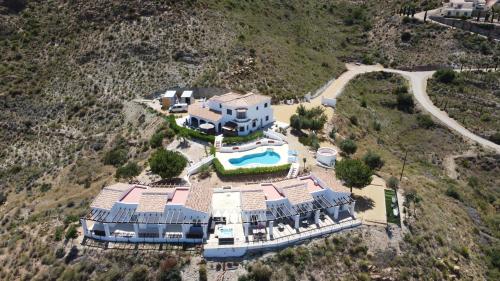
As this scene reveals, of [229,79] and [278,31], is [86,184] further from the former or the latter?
[278,31]

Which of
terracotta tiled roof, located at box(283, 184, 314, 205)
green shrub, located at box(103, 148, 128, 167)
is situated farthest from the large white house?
terracotta tiled roof, located at box(283, 184, 314, 205)

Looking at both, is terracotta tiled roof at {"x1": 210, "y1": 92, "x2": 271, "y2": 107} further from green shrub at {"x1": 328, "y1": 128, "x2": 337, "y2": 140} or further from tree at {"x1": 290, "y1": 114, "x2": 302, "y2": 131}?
green shrub at {"x1": 328, "y1": 128, "x2": 337, "y2": 140}

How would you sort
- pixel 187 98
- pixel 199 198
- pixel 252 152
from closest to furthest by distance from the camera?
pixel 199 198 → pixel 252 152 → pixel 187 98

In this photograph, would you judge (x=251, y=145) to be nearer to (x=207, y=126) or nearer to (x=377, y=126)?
(x=207, y=126)

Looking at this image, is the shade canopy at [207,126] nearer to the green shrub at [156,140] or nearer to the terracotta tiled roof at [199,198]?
the green shrub at [156,140]

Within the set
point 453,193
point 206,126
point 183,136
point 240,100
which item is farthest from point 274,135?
point 453,193

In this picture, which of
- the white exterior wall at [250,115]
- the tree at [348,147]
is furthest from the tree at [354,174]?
the white exterior wall at [250,115]
